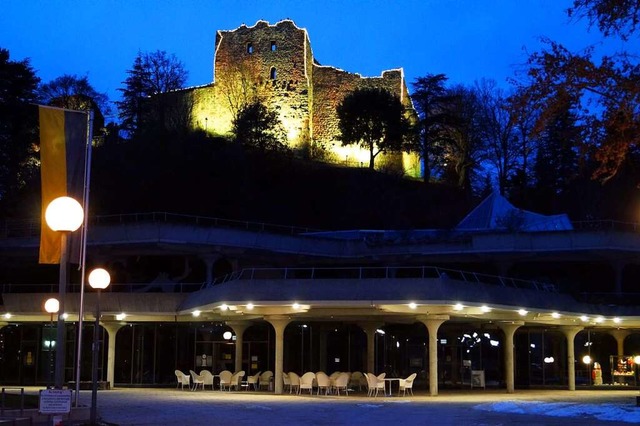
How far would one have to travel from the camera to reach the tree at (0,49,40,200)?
40.0 metres

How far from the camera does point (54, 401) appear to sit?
979 cm

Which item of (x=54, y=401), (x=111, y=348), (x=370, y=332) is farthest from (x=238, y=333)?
(x=54, y=401)

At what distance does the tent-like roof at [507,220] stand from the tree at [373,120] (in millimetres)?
18549

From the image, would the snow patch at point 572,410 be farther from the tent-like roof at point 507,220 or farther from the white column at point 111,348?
the tent-like roof at point 507,220

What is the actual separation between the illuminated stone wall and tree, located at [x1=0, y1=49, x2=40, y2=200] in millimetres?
20172

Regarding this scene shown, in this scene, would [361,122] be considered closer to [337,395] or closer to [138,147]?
[138,147]

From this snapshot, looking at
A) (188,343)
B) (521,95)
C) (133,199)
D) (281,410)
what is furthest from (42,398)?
(133,199)

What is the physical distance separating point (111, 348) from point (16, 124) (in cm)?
1729

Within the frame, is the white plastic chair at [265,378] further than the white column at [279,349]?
Yes

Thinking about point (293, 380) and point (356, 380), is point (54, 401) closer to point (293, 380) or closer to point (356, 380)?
point (293, 380)

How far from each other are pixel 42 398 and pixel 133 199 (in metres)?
43.1

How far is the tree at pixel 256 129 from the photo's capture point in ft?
208

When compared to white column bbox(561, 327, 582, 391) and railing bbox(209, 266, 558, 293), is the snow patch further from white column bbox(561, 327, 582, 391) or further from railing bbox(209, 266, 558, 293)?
white column bbox(561, 327, 582, 391)

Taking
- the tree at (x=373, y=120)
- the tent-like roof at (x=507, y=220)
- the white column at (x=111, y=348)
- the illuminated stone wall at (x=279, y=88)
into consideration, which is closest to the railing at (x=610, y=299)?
the tent-like roof at (x=507, y=220)
